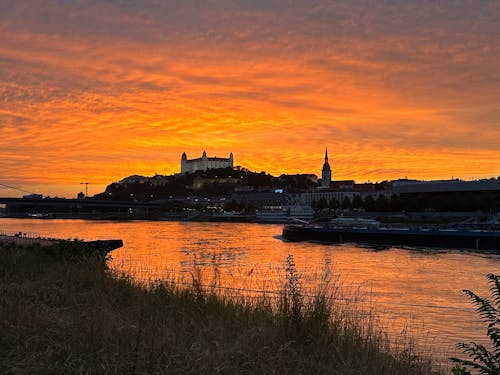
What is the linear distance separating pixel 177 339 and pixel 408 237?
66.9 meters

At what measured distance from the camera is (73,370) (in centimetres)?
634

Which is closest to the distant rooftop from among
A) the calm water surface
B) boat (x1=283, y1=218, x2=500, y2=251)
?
boat (x1=283, y1=218, x2=500, y2=251)

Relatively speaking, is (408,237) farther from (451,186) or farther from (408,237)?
(451,186)

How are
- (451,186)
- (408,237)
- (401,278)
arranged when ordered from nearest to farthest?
1. (401,278)
2. (408,237)
3. (451,186)

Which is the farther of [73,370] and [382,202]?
[382,202]

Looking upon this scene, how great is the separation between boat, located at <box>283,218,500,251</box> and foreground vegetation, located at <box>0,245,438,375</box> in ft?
194

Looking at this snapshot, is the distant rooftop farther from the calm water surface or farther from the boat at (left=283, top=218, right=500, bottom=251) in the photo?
the calm water surface

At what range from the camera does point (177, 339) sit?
309 inches

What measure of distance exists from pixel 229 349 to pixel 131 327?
198 centimetres

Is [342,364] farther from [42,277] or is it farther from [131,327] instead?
[42,277]

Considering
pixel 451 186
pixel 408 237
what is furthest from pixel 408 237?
pixel 451 186

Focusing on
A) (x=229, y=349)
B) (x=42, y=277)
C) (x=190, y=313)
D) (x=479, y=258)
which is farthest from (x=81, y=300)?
(x=479, y=258)

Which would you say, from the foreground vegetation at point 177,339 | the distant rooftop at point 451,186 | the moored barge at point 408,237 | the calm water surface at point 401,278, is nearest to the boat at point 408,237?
the moored barge at point 408,237

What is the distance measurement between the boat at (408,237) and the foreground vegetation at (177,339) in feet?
194
